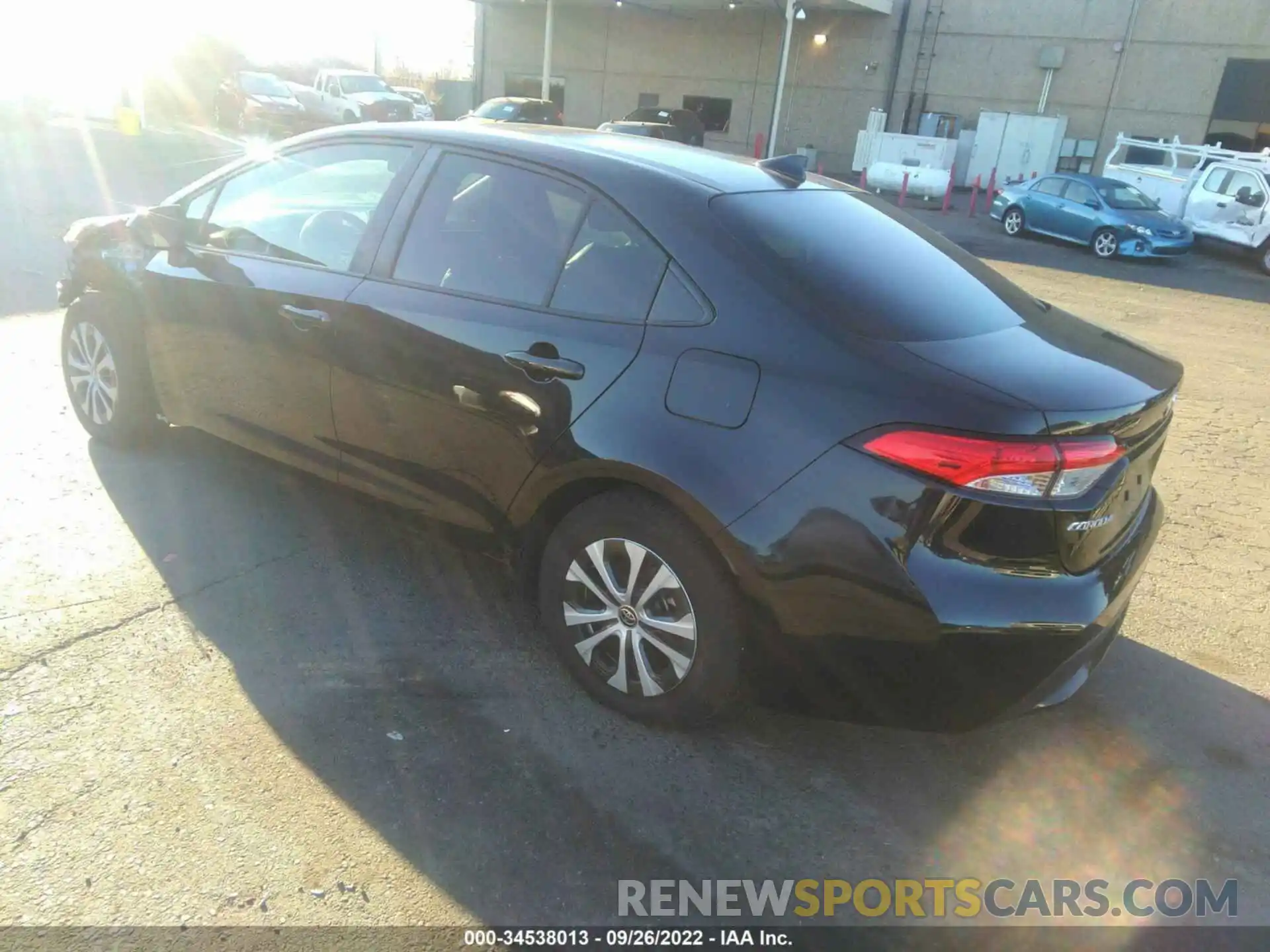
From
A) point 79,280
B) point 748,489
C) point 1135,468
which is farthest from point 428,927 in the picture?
point 79,280

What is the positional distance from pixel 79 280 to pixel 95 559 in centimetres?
176

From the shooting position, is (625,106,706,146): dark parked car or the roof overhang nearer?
(625,106,706,146): dark parked car

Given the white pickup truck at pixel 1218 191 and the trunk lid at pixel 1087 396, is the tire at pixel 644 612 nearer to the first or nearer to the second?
the trunk lid at pixel 1087 396

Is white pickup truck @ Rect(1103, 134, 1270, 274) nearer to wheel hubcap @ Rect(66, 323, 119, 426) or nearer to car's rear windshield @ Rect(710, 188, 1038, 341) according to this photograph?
car's rear windshield @ Rect(710, 188, 1038, 341)

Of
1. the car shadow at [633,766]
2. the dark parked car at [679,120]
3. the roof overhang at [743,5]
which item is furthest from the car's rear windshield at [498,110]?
the car shadow at [633,766]

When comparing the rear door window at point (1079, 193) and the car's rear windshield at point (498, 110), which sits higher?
the car's rear windshield at point (498, 110)

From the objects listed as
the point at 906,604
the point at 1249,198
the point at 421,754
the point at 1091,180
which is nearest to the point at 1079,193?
the point at 1091,180

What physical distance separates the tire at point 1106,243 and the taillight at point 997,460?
666 inches

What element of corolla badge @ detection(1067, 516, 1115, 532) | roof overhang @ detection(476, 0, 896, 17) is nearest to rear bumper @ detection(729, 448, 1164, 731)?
corolla badge @ detection(1067, 516, 1115, 532)

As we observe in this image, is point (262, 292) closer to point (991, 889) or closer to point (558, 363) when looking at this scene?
point (558, 363)

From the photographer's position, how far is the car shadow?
2.55 meters

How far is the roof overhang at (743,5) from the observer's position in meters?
27.2

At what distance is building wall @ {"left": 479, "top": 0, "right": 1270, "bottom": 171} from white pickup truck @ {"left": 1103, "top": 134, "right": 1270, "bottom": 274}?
7.49 metres

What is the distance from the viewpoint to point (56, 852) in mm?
2383
